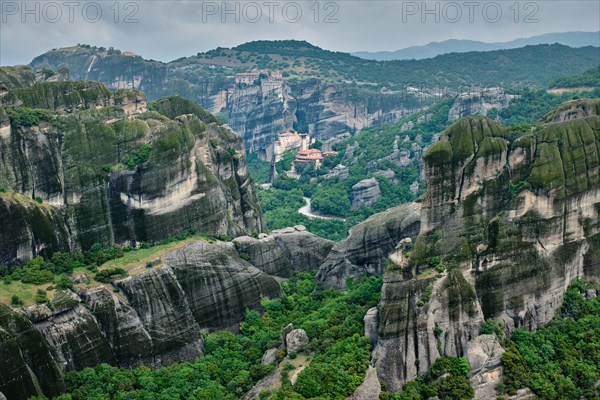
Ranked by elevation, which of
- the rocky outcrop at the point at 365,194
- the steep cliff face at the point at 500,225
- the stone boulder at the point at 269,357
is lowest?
the stone boulder at the point at 269,357

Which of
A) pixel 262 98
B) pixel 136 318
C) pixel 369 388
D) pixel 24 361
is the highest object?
pixel 262 98

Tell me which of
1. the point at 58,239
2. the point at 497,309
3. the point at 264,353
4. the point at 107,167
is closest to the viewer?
the point at 497,309

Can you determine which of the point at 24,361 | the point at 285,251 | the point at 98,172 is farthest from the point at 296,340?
the point at 98,172

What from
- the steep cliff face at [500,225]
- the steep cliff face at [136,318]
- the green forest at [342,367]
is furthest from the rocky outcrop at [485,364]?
the steep cliff face at [136,318]

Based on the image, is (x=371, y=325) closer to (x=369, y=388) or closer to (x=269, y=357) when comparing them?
Answer: (x=369, y=388)

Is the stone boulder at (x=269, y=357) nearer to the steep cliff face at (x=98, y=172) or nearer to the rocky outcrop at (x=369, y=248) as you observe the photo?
the rocky outcrop at (x=369, y=248)

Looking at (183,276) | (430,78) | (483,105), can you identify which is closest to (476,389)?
(183,276)

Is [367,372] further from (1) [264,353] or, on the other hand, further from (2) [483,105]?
(2) [483,105]
